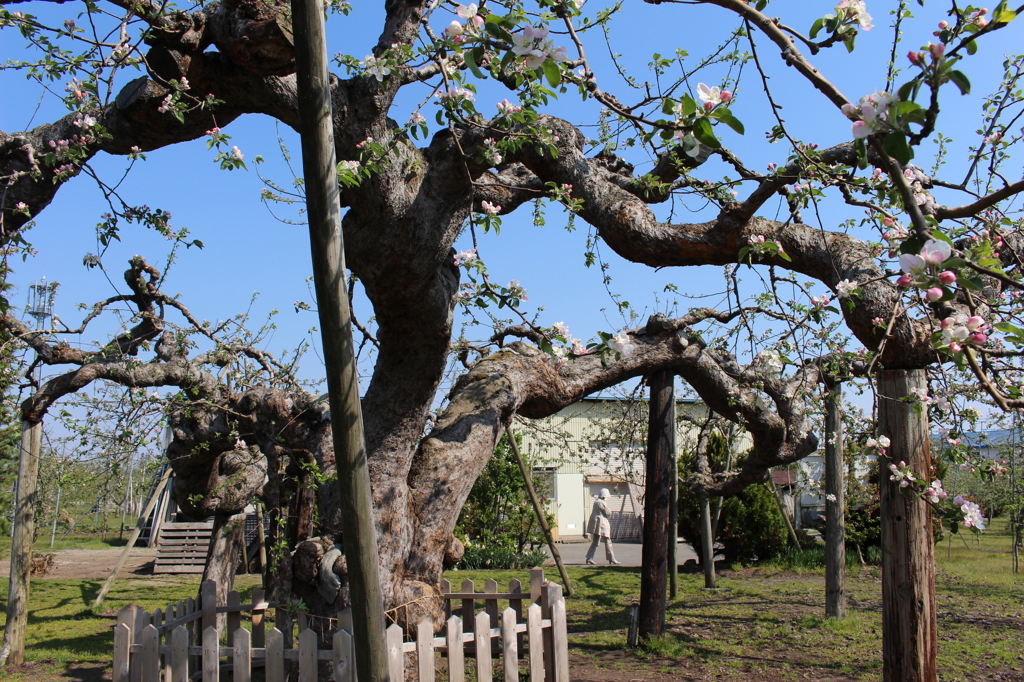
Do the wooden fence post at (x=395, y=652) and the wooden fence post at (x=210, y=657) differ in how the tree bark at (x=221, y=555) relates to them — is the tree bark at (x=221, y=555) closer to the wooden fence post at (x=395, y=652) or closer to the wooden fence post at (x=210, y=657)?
the wooden fence post at (x=210, y=657)

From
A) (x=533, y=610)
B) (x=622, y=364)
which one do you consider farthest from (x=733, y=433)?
(x=533, y=610)

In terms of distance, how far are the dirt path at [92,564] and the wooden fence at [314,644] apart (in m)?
10.00

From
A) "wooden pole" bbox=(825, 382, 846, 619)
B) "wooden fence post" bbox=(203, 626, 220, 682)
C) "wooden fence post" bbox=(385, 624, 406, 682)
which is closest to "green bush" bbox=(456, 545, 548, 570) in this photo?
"wooden pole" bbox=(825, 382, 846, 619)

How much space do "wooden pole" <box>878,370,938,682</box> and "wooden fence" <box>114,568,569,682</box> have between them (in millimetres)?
2134

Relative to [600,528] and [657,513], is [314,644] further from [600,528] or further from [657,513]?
[600,528]

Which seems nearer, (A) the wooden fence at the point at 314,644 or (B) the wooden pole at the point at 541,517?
(A) the wooden fence at the point at 314,644

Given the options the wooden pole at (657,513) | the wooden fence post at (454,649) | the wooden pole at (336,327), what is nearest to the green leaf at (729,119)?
the wooden pole at (336,327)

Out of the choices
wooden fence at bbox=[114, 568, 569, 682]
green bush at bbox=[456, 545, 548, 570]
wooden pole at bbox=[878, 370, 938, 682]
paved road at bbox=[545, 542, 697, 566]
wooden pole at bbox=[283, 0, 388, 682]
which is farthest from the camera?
paved road at bbox=[545, 542, 697, 566]

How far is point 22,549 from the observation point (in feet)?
21.4

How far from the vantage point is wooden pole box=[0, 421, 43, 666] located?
253 inches

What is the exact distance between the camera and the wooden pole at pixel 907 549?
3902 mm

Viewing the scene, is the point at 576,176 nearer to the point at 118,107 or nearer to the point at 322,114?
the point at 118,107

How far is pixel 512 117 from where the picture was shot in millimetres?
3225

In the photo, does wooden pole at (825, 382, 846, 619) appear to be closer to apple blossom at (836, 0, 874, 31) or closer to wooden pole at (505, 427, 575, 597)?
wooden pole at (505, 427, 575, 597)
